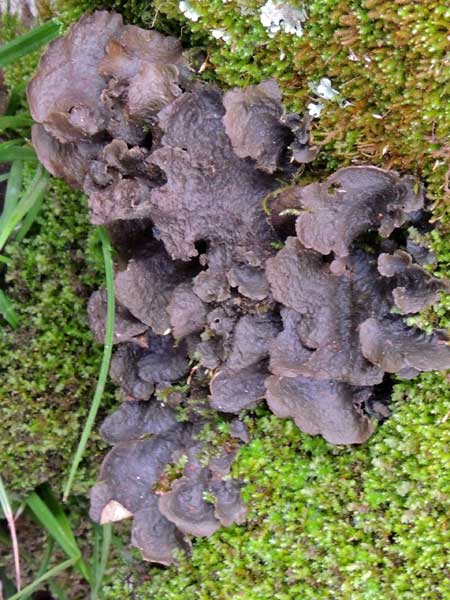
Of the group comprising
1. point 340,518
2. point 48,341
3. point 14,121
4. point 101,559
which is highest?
point 14,121

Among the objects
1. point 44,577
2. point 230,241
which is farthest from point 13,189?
point 44,577

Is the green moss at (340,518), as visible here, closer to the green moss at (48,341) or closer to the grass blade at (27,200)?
the green moss at (48,341)

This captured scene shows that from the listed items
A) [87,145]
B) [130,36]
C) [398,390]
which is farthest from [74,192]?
[398,390]

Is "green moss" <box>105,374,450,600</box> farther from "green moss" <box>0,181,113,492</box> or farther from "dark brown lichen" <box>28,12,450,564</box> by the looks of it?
"green moss" <box>0,181,113,492</box>

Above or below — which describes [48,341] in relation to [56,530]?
above

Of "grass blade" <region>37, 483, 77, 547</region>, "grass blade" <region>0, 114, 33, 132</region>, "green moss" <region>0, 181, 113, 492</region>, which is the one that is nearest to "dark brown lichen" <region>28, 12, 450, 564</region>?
"grass blade" <region>0, 114, 33, 132</region>

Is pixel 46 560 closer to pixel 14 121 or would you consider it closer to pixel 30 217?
pixel 30 217

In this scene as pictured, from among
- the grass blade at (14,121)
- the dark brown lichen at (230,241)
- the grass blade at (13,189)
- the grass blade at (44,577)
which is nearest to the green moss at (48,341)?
the grass blade at (13,189)
